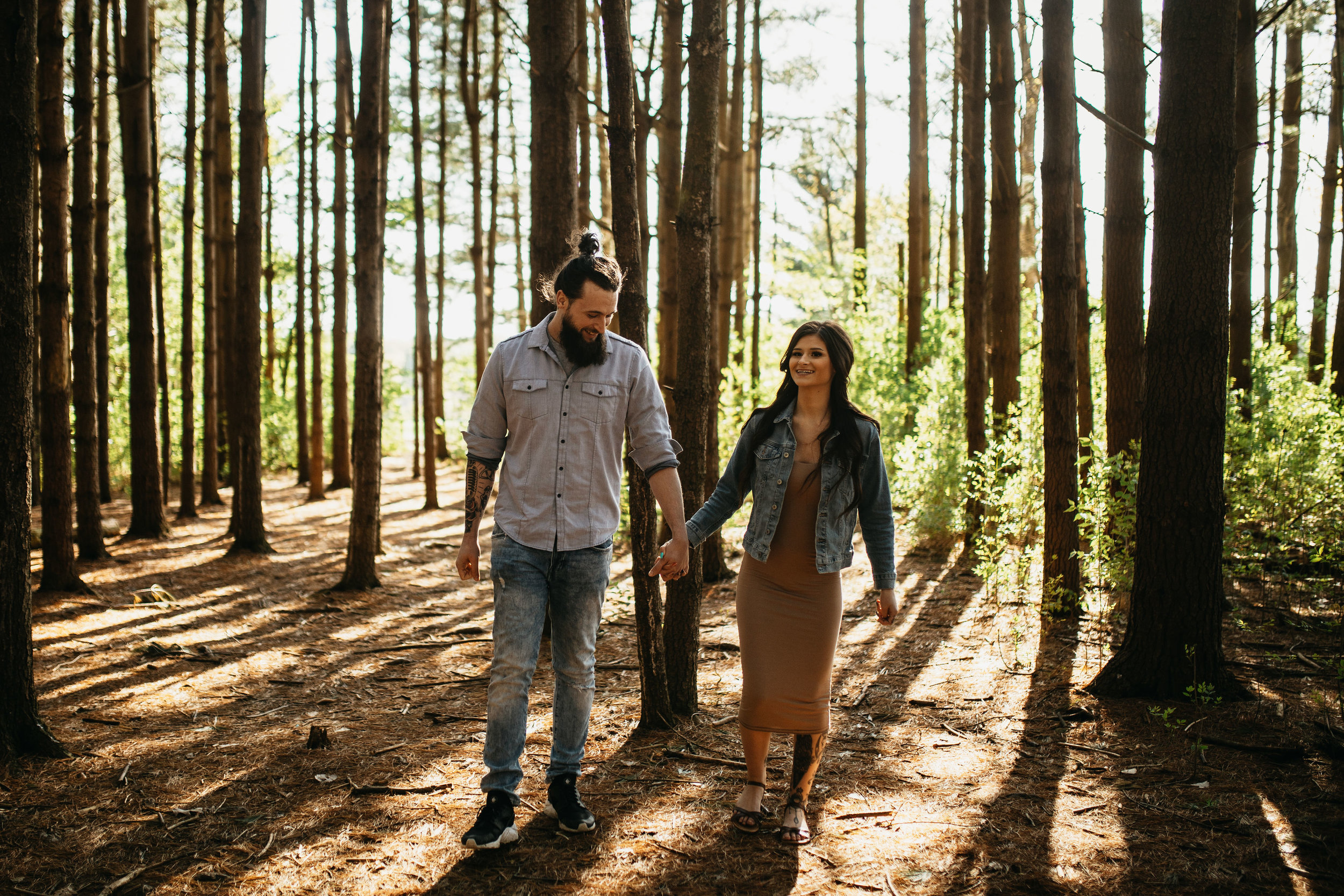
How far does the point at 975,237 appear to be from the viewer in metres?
9.60

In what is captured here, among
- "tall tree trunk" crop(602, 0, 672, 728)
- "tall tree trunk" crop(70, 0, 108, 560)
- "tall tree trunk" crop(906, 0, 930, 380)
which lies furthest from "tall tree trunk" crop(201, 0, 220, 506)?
"tall tree trunk" crop(602, 0, 672, 728)

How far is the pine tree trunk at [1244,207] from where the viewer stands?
8805 mm

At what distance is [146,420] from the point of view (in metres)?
10.8

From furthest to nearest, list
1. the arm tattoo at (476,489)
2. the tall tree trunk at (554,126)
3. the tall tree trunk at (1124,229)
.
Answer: the tall tree trunk at (1124,229) < the tall tree trunk at (554,126) < the arm tattoo at (476,489)

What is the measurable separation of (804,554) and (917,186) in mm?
12023

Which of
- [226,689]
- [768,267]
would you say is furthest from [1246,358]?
[768,267]

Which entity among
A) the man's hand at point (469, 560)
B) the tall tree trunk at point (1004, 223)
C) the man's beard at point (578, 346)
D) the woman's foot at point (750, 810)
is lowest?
the woman's foot at point (750, 810)

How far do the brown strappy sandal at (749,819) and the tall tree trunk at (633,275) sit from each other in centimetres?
119

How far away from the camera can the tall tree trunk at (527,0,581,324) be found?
247 inches

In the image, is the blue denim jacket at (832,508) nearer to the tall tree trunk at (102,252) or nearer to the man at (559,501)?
the man at (559,501)

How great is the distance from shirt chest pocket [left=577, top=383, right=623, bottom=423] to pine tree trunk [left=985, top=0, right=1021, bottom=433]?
19.9 ft

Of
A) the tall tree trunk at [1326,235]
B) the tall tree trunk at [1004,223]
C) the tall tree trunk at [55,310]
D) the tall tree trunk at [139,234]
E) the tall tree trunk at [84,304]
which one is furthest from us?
the tall tree trunk at [1326,235]

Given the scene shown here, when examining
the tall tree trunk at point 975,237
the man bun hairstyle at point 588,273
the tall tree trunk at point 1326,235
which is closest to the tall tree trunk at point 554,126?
the man bun hairstyle at point 588,273

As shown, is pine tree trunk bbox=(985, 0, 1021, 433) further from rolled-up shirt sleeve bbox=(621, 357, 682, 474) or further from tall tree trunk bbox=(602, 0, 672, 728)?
rolled-up shirt sleeve bbox=(621, 357, 682, 474)
